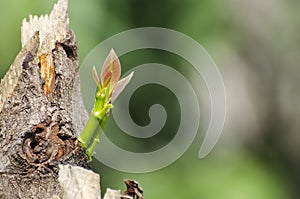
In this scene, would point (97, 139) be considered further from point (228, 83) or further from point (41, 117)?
point (228, 83)

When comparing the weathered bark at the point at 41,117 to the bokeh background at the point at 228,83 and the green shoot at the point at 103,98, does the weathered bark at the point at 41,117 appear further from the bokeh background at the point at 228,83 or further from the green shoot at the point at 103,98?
the bokeh background at the point at 228,83

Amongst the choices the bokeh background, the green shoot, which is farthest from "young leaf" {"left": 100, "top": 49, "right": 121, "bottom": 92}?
the bokeh background

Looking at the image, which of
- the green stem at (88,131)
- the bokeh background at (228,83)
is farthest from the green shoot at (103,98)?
the bokeh background at (228,83)

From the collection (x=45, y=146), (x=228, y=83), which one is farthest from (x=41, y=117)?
(x=228, y=83)

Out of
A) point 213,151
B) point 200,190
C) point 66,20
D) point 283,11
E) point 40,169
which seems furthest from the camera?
point 283,11

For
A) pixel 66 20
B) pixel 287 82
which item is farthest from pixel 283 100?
pixel 66 20

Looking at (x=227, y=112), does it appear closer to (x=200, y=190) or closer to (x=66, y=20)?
(x=200, y=190)
